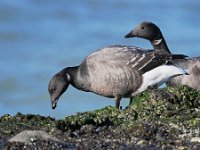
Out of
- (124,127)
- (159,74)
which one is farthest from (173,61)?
(124,127)

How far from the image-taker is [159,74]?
18.0 m

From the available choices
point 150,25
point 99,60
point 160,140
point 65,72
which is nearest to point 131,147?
point 160,140

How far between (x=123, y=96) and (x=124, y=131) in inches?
286

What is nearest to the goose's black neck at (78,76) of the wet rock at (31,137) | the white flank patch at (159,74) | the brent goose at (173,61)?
the white flank patch at (159,74)

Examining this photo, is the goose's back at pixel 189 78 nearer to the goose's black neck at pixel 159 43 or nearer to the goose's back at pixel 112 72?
the goose's black neck at pixel 159 43

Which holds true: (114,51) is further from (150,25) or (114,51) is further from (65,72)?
(150,25)

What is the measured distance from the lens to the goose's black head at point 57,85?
18453 millimetres

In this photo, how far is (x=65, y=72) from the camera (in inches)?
731

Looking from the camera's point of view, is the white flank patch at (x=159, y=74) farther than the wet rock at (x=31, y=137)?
Yes

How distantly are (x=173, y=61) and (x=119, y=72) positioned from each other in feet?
6.89

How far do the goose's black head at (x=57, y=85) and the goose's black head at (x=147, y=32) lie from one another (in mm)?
3182

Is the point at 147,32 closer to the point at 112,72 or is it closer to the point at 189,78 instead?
the point at 189,78

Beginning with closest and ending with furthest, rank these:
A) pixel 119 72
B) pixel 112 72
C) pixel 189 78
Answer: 1. pixel 112 72
2. pixel 119 72
3. pixel 189 78

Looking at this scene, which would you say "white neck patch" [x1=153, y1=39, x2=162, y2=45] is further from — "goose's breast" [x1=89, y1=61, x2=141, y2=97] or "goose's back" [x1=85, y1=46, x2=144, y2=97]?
"goose's breast" [x1=89, y1=61, x2=141, y2=97]
